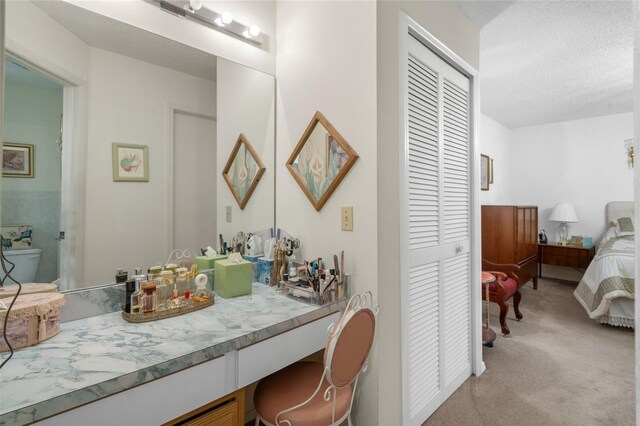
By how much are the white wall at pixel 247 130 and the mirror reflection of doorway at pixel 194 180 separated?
5 cm

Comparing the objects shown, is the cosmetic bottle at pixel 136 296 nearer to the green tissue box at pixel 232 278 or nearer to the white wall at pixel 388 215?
the green tissue box at pixel 232 278

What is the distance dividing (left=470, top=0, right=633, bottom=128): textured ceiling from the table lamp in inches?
58.6

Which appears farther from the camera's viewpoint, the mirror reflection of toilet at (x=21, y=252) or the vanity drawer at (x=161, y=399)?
the mirror reflection of toilet at (x=21, y=252)

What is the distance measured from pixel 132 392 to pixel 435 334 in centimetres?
170

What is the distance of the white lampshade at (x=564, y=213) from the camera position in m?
5.01

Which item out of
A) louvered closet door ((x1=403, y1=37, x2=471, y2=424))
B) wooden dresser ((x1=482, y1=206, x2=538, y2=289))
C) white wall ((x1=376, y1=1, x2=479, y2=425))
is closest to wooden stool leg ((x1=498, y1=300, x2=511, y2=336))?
louvered closet door ((x1=403, y1=37, x2=471, y2=424))

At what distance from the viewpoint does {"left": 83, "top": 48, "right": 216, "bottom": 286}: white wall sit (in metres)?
1.37

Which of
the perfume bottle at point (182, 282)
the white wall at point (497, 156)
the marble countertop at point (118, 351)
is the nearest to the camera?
the marble countertop at point (118, 351)

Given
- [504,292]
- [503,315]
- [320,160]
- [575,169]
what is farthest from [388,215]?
[575,169]

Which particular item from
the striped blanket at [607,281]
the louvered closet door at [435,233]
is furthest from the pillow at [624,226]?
the louvered closet door at [435,233]

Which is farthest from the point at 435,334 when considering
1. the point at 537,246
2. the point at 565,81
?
the point at 537,246

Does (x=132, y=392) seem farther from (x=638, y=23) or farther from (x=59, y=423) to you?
(x=638, y=23)

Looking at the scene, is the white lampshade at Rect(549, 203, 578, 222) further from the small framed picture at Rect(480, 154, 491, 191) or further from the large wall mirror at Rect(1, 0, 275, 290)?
the large wall mirror at Rect(1, 0, 275, 290)

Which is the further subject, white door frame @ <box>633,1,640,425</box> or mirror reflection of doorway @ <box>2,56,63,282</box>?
mirror reflection of doorway @ <box>2,56,63,282</box>
